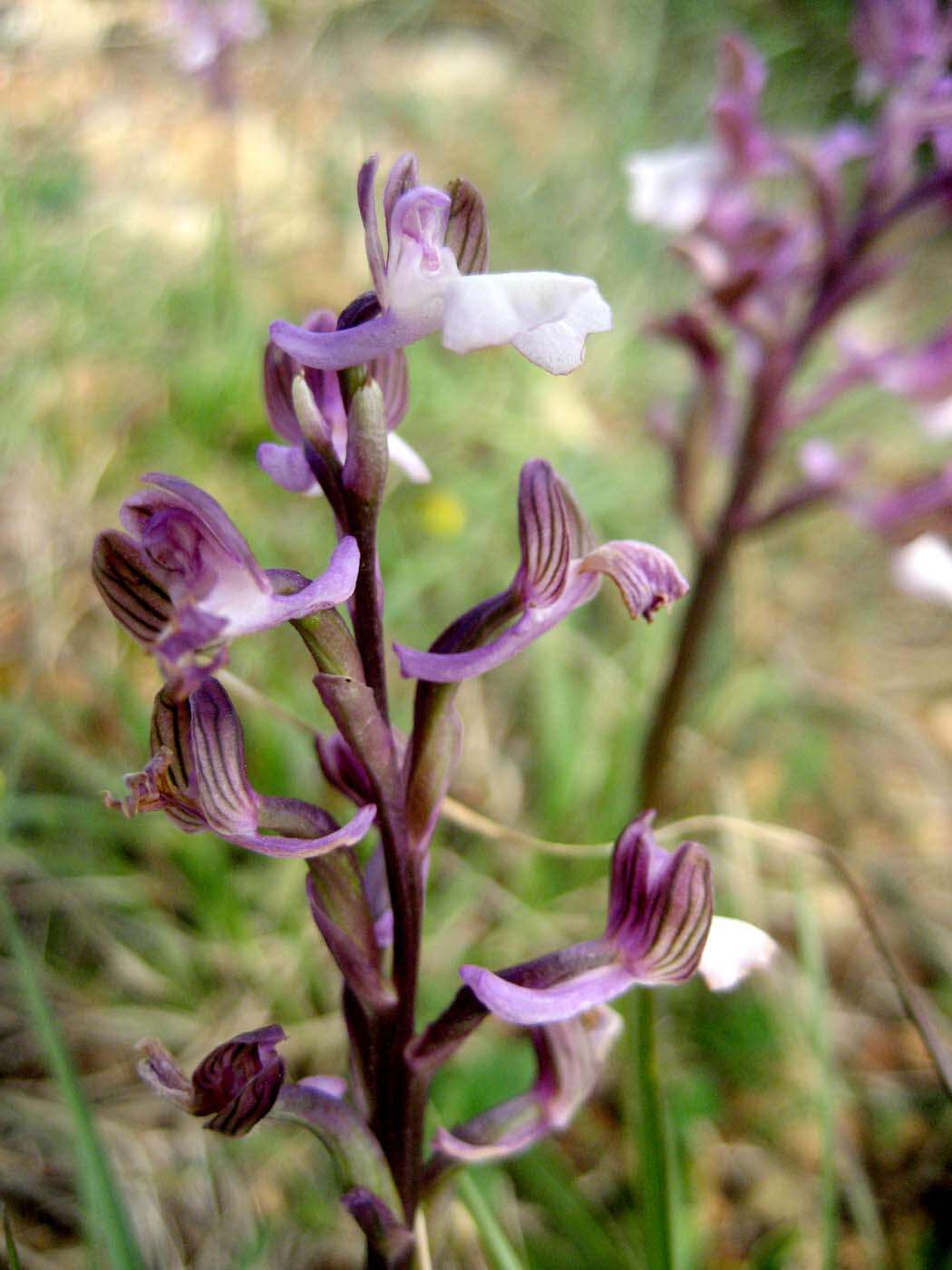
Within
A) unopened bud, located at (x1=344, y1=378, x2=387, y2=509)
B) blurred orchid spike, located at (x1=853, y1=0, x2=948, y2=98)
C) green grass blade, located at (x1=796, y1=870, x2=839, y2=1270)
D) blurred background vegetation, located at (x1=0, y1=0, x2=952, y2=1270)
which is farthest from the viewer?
blurred orchid spike, located at (x1=853, y1=0, x2=948, y2=98)

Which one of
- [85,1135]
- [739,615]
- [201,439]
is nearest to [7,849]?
[85,1135]

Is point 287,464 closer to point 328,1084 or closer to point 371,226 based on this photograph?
point 371,226

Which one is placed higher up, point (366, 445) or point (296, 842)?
point (366, 445)

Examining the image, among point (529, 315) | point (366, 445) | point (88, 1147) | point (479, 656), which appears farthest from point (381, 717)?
point (88, 1147)

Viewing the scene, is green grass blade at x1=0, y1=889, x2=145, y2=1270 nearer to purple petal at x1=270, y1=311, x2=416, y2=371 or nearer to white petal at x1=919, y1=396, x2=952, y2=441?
purple petal at x1=270, y1=311, x2=416, y2=371

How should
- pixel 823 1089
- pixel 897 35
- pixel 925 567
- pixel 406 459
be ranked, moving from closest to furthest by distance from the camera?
pixel 406 459 → pixel 823 1089 → pixel 897 35 → pixel 925 567

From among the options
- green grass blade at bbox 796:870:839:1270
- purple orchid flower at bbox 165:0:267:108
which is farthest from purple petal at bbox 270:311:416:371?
purple orchid flower at bbox 165:0:267:108
